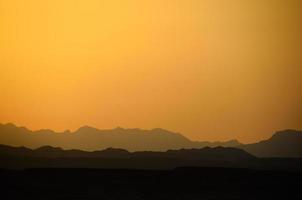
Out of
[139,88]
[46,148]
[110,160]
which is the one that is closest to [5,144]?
[46,148]

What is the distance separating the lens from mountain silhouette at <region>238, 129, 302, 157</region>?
2.18 m

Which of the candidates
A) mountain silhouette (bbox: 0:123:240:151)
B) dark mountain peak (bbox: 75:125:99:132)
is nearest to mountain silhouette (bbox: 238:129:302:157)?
mountain silhouette (bbox: 0:123:240:151)

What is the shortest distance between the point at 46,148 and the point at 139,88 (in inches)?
21.6

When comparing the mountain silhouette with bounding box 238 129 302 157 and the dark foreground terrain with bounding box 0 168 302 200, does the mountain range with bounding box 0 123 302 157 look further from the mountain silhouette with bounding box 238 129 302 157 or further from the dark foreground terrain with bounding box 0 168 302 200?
the dark foreground terrain with bounding box 0 168 302 200

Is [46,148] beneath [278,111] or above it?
beneath

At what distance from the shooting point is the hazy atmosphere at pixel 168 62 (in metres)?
2.17

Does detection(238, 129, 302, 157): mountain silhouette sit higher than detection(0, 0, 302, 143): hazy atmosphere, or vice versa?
detection(0, 0, 302, 143): hazy atmosphere

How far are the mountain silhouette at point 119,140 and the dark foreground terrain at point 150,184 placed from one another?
118 mm

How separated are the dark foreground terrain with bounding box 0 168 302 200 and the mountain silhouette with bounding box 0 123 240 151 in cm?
12

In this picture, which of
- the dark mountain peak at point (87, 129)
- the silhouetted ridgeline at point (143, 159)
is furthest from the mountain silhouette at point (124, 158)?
the dark mountain peak at point (87, 129)

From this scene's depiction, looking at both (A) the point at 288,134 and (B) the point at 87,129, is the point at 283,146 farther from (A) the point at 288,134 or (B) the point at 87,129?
(B) the point at 87,129

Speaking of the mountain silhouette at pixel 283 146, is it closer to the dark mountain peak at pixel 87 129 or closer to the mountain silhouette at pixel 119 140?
the mountain silhouette at pixel 119 140

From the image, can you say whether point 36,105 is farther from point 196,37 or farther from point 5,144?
point 196,37

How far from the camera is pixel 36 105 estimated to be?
87.0 inches
